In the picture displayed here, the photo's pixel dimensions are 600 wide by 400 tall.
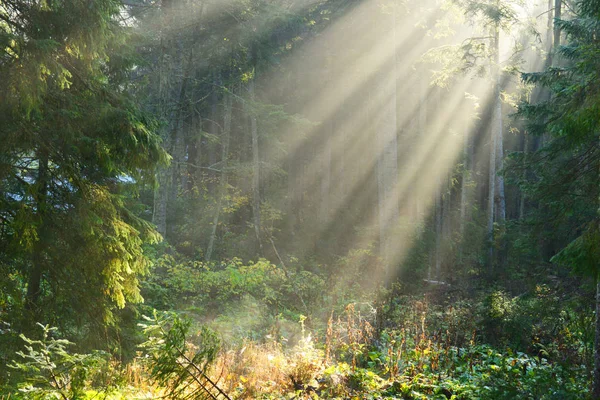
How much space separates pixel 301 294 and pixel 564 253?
928 cm

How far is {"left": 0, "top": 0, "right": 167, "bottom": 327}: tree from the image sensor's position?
4512 mm

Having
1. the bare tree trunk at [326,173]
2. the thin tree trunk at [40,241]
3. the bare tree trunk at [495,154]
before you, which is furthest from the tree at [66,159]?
the bare tree trunk at [326,173]

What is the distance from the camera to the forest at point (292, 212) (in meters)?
4.57

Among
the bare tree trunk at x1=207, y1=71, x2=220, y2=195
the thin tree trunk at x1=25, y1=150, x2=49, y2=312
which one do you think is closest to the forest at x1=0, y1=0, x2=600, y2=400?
the thin tree trunk at x1=25, y1=150, x2=49, y2=312

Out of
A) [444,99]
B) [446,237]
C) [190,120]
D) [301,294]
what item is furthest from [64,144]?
[444,99]

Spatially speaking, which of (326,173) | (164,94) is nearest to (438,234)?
(326,173)

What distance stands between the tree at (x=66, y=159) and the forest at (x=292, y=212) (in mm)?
25

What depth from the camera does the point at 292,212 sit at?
22.7 m

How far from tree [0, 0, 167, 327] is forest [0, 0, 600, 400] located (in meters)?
0.03

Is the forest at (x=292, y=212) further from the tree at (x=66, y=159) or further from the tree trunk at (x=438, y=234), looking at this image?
the tree trunk at (x=438, y=234)

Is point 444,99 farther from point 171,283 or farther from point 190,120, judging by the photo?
point 171,283

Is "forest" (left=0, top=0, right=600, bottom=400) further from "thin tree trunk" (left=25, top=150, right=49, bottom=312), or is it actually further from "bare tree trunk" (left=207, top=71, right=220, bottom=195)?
"bare tree trunk" (left=207, top=71, right=220, bottom=195)

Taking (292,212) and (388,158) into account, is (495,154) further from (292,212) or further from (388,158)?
(292,212)

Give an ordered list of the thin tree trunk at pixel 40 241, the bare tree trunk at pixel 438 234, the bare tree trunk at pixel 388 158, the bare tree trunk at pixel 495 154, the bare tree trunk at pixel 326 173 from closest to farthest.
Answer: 1. the thin tree trunk at pixel 40 241
2. the bare tree trunk at pixel 388 158
3. the bare tree trunk at pixel 495 154
4. the bare tree trunk at pixel 438 234
5. the bare tree trunk at pixel 326 173
